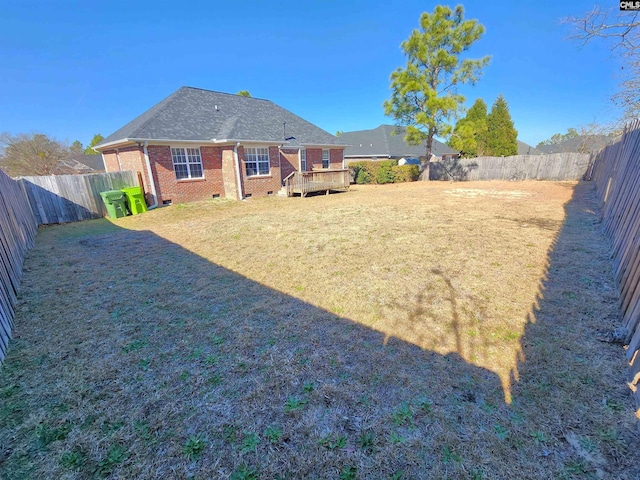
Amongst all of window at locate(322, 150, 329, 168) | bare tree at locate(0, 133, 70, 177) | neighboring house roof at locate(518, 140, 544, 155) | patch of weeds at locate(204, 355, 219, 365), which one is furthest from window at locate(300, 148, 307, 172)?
neighboring house roof at locate(518, 140, 544, 155)

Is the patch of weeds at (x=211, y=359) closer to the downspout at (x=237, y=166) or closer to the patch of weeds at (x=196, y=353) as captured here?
the patch of weeds at (x=196, y=353)

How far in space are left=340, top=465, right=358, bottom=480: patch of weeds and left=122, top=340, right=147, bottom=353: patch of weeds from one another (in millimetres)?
2601

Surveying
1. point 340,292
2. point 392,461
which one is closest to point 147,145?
point 340,292

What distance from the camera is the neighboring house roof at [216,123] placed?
1283 cm

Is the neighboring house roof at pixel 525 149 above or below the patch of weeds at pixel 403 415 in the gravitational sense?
above

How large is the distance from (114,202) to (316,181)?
31.1 ft

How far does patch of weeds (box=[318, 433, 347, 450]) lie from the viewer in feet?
6.75

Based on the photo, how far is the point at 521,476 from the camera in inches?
70.7

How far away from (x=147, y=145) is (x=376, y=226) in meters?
10.4

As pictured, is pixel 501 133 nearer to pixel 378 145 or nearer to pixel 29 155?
pixel 378 145

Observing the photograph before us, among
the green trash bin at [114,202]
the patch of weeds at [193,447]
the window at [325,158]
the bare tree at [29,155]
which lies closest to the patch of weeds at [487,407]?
the patch of weeds at [193,447]

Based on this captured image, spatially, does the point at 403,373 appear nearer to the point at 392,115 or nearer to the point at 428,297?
the point at 428,297

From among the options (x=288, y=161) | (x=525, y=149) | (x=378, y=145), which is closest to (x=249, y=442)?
(x=288, y=161)

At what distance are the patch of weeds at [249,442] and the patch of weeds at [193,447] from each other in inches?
11.5
